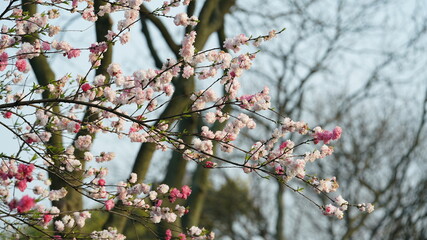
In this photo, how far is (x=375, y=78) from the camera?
419 inches

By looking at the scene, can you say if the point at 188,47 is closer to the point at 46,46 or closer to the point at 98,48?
the point at 98,48

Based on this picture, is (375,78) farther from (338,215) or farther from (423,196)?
(338,215)

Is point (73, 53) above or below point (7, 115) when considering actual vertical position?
above

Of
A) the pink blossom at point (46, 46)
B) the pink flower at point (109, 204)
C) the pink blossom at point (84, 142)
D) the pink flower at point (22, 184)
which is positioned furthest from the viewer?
the pink blossom at point (84, 142)

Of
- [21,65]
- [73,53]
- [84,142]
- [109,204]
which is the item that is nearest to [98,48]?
[73,53]

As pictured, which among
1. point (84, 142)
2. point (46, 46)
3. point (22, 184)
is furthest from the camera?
point (84, 142)

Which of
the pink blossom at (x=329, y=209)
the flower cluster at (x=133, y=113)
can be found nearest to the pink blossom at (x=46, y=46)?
the flower cluster at (x=133, y=113)

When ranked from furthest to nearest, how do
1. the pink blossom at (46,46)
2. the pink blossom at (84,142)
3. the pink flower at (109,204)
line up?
the pink blossom at (84,142) < the pink blossom at (46,46) < the pink flower at (109,204)

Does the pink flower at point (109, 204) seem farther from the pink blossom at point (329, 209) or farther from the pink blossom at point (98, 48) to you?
the pink blossom at point (329, 209)

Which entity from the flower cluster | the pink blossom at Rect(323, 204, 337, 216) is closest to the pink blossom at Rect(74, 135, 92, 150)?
the flower cluster

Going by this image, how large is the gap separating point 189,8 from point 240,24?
2.31 meters

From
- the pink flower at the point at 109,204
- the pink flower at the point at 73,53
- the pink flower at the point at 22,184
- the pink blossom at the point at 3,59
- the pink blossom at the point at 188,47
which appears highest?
the pink blossom at the point at 188,47

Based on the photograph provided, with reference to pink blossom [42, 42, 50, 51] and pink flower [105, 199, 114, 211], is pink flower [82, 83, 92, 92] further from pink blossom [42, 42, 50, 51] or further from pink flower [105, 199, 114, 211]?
pink flower [105, 199, 114, 211]

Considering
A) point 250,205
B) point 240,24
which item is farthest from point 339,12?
point 250,205
